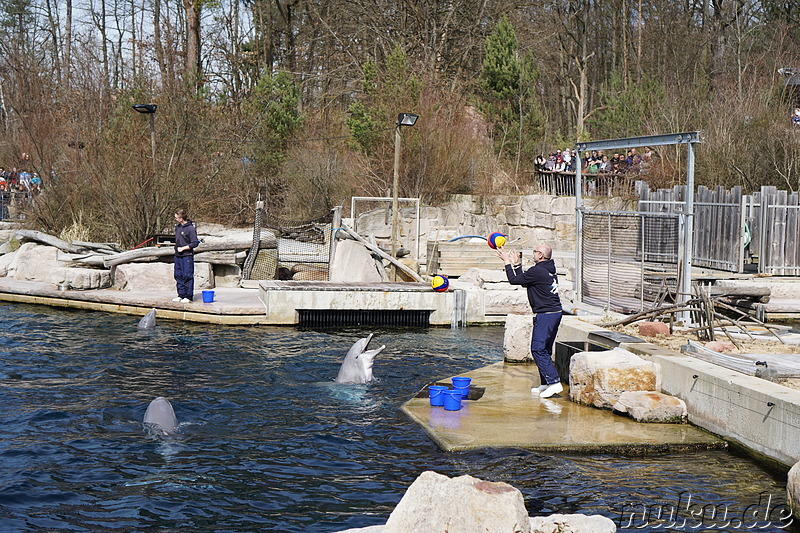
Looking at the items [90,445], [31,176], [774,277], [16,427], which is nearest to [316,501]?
[90,445]

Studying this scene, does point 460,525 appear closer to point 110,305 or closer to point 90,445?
point 90,445

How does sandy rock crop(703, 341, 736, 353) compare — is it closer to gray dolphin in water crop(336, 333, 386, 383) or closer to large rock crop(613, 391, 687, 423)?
large rock crop(613, 391, 687, 423)

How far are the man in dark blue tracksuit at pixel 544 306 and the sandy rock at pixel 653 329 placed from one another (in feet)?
5.31

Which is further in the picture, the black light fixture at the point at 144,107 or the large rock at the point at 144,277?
the black light fixture at the point at 144,107

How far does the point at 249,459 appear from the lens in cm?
809

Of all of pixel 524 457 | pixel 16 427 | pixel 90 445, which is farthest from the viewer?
pixel 16 427

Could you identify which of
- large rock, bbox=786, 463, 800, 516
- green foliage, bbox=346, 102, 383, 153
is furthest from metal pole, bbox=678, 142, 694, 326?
green foliage, bbox=346, 102, 383, 153

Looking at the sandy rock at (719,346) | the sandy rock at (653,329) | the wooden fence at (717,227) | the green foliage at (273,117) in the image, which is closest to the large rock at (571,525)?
the sandy rock at (719,346)

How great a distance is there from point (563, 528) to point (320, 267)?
632 inches

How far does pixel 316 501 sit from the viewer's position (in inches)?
277

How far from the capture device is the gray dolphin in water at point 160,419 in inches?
342

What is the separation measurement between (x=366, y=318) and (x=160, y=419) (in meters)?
7.92

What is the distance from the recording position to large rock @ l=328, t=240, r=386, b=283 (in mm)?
18141

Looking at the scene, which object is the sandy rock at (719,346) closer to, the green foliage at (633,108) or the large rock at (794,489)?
the large rock at (794,489)
